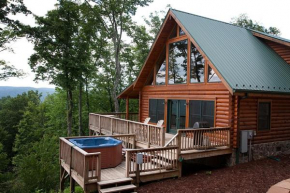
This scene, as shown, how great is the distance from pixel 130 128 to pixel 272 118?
6.69 m

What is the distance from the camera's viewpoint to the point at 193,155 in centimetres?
870

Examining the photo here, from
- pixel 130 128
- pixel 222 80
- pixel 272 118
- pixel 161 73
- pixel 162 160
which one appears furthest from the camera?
pixel 161 73

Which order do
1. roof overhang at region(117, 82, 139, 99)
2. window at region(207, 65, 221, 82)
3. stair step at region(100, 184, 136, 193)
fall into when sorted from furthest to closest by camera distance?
roof overhang at region(117, 82, 139, 99)
window at region(207, 65, 221, 82)
stair step at region(100, 184, 136, 193)

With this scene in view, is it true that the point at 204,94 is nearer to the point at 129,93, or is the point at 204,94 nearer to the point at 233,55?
the point at 233,55

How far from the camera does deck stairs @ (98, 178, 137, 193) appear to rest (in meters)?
6.54

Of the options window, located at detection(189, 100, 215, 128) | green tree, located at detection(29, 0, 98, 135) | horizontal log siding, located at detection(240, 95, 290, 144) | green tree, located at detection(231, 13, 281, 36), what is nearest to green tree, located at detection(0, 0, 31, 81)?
green tree, located at detection(29, 0, 98, 135)

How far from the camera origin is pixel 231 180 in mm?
7758

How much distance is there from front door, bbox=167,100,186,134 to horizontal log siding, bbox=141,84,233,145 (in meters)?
0.28

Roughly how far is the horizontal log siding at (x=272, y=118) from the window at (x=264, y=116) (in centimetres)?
19

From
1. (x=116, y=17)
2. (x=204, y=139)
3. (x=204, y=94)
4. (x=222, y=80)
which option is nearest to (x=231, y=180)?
(x=204, y=139)

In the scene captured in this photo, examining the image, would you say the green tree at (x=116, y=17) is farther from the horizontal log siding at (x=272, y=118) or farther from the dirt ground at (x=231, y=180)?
the dirt ground at (x=231, y=180)

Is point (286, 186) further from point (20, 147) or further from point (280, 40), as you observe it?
point (20, 147)

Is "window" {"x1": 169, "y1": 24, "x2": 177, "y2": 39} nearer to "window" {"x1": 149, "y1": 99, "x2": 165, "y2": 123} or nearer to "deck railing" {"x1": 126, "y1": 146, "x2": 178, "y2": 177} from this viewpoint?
"window" {"x1": 149, "y1": 99, "x2": 165, "y2": 123}

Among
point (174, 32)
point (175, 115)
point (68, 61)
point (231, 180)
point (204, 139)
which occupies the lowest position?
point (231, 180)
